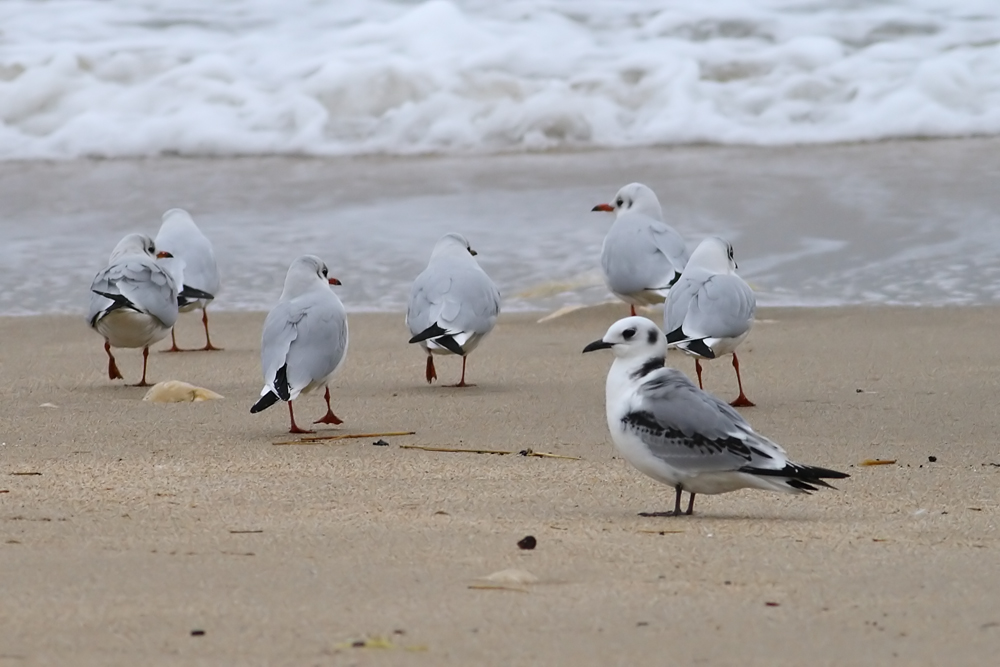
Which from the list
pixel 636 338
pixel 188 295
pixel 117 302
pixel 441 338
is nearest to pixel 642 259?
pixel 441 338

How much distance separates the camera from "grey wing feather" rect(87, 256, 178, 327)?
699cm

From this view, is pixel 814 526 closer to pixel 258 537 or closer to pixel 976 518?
pixel 976 518

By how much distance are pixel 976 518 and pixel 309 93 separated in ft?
38.1

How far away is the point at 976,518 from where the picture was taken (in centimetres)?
411

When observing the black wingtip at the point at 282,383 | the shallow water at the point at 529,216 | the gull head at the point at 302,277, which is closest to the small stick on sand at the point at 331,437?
the black wingtip at the point at 282,383

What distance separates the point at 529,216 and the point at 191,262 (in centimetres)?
318

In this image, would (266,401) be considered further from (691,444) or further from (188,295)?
(188,295)

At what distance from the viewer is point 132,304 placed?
22.6 feet

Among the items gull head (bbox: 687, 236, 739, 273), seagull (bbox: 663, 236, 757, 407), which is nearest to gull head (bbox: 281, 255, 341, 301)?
seagull (bbox: 663, 236, 757, 407)

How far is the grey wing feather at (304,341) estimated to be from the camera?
577 centimetres

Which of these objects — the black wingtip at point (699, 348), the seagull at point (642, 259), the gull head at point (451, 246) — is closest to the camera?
the black wingtip at point (699, 348)

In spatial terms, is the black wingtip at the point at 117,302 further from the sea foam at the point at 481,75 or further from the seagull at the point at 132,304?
the sea foam at the point at 481,75

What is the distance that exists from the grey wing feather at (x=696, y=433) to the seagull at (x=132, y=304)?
10.9 ft

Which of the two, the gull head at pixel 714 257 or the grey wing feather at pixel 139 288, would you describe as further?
the grey wing feather at pixel 139 288
